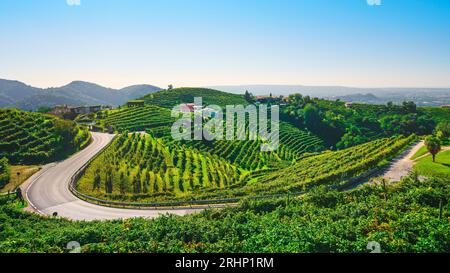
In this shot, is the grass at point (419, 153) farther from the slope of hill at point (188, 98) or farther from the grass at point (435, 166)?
the slope of hill at point (188, 98)

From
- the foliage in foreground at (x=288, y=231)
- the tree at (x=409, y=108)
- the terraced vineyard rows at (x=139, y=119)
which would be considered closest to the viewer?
the foliage in foreground at (x=288, y=231)

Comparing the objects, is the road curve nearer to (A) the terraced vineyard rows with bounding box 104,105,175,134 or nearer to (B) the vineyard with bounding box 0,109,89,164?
(B) the vineyard with bounding box 0,109,89,164

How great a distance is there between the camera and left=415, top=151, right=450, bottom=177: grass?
36.8m

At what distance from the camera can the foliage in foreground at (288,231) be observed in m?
14.7

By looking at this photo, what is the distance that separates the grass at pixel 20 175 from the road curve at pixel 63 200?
2.65ft

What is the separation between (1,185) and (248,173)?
37.6m

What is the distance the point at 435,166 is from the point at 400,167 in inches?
169

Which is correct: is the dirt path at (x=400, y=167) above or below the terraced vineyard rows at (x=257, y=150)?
above

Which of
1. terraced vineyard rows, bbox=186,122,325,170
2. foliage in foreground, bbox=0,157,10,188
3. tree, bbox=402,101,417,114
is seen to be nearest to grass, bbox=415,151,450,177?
terraced vineyard rows, bbox=186,122,325,170

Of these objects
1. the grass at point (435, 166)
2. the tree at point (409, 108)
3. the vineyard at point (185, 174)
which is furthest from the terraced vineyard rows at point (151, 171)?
the tree at point (409, 108)

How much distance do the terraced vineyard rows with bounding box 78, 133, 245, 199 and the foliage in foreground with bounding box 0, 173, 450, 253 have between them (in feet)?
52.8

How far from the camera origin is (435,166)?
128ft
